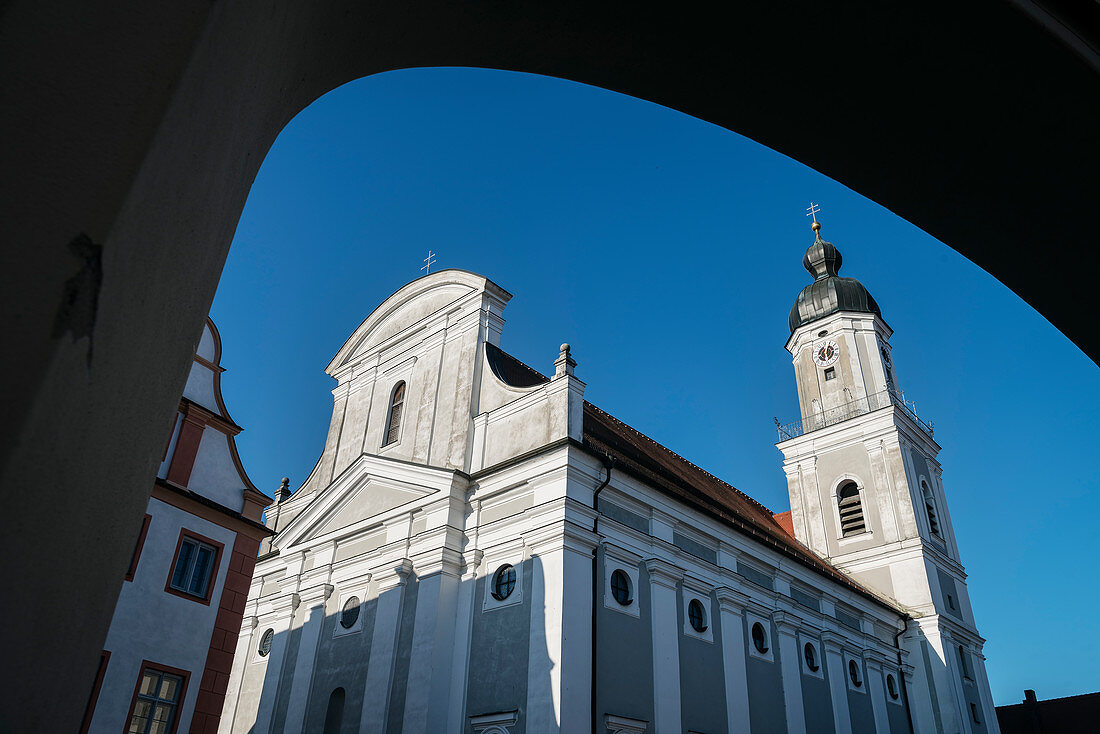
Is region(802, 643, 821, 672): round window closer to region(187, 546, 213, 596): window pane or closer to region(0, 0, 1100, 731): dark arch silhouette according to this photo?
region(187, 546, 213, 596): window pane

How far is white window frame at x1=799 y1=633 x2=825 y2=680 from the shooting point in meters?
19.7

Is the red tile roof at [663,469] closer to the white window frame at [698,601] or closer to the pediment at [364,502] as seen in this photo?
the white window frame at [698,601]

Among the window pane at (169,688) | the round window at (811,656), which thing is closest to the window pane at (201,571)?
the window pane at (169,688)

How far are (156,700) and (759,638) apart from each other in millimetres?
13453

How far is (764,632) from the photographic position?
18.8 metres

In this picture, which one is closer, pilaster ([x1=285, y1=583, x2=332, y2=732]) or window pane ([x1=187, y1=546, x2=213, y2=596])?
window pane ([x1=187, y1=546, x2=213, y2=596])

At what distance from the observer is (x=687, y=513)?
58.1 feet

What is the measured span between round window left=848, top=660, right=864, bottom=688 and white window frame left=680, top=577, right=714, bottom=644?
733 centimetres

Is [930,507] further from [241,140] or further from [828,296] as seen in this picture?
[241,140]

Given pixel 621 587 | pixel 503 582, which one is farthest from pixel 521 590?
pixel 621 587

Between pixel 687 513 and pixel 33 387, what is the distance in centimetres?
1762

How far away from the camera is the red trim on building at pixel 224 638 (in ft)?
36.4

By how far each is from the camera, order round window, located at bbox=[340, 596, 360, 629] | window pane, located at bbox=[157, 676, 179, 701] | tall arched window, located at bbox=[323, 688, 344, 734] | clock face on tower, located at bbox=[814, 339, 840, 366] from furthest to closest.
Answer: clock face on tower, located at bbox=[814, 339, 840, 366] < round window, located at bbox=[340, 596, 360, 629] < tall arched window, located at bbox=[323, 688, 344, 734] < window pane, located at bbox=[157, 676, 179, 701]

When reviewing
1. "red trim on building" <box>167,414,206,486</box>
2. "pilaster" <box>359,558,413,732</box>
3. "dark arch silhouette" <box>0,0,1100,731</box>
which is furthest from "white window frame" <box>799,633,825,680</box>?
"dark arch silhouette" <box>0,0,1100,731</box>
